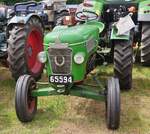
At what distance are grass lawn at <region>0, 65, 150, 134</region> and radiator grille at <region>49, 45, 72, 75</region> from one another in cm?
69

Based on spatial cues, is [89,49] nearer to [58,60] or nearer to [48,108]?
[58,60]

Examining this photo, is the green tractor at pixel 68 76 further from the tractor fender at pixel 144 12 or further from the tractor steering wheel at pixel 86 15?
the tractor fender at pixel 144 12

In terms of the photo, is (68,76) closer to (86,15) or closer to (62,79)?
(62,79)

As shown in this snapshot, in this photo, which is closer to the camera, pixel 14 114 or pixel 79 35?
pixel 79 35

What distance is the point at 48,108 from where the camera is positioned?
5785mm

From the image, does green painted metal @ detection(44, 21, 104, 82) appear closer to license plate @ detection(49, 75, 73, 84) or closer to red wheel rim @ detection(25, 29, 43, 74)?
license plate @ detection(49, 75, 73, 84)

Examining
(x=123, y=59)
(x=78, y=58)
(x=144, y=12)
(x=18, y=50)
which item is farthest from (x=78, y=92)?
(x=144, y=12)

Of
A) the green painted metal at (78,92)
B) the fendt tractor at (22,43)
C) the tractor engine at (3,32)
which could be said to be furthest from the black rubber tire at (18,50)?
the green painted metal at (78,92)

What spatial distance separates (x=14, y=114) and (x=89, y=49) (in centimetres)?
136

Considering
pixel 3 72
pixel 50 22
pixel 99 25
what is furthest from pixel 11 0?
pixel 99 25

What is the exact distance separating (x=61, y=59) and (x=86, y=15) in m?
1.99

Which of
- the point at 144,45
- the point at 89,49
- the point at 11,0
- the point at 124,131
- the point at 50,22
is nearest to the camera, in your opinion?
the point at 124,131

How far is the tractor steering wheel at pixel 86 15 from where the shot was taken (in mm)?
6766

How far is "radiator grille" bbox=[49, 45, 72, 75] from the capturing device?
506 centimetres
